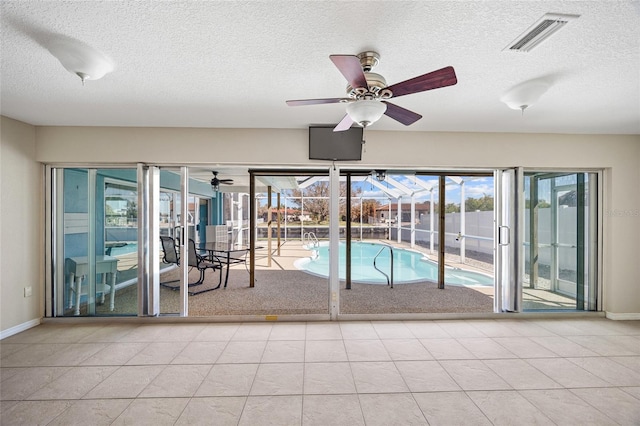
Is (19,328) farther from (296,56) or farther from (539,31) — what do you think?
(539,31)

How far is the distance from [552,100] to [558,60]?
2.73 feet

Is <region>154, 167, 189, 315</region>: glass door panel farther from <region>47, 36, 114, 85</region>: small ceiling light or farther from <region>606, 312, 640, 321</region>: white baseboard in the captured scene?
<region>606, 312, 640, 321</region>: white baseboard

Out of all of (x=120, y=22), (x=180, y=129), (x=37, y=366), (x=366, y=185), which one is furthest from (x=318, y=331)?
(x=366, y=185)

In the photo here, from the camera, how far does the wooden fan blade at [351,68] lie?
153 centimetres

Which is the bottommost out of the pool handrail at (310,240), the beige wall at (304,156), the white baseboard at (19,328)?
the white baseboard at (19,328)

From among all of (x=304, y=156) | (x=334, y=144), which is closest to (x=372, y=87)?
(x=334, y=144)

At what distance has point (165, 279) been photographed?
16.8 ft

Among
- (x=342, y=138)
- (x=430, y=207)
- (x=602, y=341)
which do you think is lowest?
(x=602, y=341)

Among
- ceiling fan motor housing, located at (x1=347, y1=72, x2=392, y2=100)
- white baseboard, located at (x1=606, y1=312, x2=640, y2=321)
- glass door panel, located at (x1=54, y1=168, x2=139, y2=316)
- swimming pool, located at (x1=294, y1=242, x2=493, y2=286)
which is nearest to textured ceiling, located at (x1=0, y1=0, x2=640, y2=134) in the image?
ceiling fan motor housing, located at (x1=347, y1=72, x2=392, y2=100)

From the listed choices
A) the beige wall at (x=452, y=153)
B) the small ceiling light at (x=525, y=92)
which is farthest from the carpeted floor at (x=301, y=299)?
the small ceiling light at (x=525, y=92)

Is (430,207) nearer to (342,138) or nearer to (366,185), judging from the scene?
(366,185)

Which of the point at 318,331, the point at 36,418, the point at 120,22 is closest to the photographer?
the point at 120,22

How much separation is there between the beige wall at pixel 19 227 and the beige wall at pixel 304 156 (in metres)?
0.01

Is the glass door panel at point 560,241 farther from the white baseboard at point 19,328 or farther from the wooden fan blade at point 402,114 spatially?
the white baseboard at point 19,328
